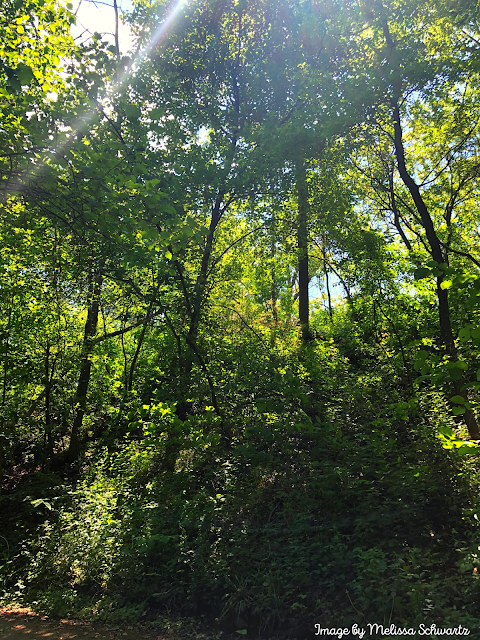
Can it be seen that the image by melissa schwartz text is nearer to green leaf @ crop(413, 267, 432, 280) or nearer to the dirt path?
the dirt path

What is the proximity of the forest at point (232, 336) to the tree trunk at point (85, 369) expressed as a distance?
65 mm

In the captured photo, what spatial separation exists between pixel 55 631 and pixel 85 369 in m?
6.37

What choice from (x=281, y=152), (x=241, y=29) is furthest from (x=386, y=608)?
(x=241, y=29)

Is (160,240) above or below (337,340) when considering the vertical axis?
below

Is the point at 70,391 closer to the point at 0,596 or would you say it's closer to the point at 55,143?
the point at 0,596

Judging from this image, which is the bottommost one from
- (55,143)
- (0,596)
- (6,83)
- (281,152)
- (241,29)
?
(0,596)

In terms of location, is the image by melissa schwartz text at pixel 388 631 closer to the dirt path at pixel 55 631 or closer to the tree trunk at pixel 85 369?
the dirt path at pixel 55 631

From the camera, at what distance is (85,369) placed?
9773mm

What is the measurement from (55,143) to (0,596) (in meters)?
5.99

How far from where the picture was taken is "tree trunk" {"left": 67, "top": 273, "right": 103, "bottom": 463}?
9.02 metres

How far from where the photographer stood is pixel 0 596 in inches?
209

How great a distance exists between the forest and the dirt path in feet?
0.62

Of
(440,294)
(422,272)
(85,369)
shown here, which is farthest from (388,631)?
(85,369)

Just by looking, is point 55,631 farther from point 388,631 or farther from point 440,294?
point 440,294
